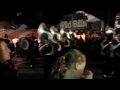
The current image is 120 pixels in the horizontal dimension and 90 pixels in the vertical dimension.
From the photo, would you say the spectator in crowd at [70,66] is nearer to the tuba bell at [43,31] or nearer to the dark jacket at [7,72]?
the dark jacket at [7,72]

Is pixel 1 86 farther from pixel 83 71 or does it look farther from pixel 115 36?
pixel 115 36

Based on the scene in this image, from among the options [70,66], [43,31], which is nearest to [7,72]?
[70,66]

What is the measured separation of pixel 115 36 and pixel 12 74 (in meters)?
3.75

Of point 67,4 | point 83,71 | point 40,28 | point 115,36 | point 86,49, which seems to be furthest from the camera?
point 86,49

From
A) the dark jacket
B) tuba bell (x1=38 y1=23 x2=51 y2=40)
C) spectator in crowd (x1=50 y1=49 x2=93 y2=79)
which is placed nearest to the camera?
spectator in crowd (x1=50 y1=49 x2=93 y2=79)

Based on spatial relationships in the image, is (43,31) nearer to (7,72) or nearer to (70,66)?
(7,72)

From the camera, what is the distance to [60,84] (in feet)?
12.0

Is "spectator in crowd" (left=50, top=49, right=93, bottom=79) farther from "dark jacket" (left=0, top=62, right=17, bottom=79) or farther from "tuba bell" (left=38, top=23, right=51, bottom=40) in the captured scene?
"tuba bell" (left=38, top=23, right=51, bottom=40)

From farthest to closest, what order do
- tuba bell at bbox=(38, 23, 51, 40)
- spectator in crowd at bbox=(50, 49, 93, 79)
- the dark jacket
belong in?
1. tuba bell at bbox=(38, 23, 51, 40)
2. the dark jacket
3. spectator in crowd at bbox=(50, 49, 93, 79)

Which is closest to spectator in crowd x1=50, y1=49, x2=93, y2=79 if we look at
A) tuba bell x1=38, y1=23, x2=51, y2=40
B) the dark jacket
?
the dark jacket

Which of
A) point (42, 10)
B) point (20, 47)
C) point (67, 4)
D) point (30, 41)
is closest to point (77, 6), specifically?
point (67, 4)

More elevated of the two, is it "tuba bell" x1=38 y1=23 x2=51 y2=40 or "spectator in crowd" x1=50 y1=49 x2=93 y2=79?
"tuba bell" x1=38 y1=23 x2=51 y2=40

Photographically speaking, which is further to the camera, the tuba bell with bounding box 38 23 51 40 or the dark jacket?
the tuba bell with bounding box 38 23 51 40

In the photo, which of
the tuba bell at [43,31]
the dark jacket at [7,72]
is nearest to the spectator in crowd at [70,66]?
the dark jacket at [7,72]
